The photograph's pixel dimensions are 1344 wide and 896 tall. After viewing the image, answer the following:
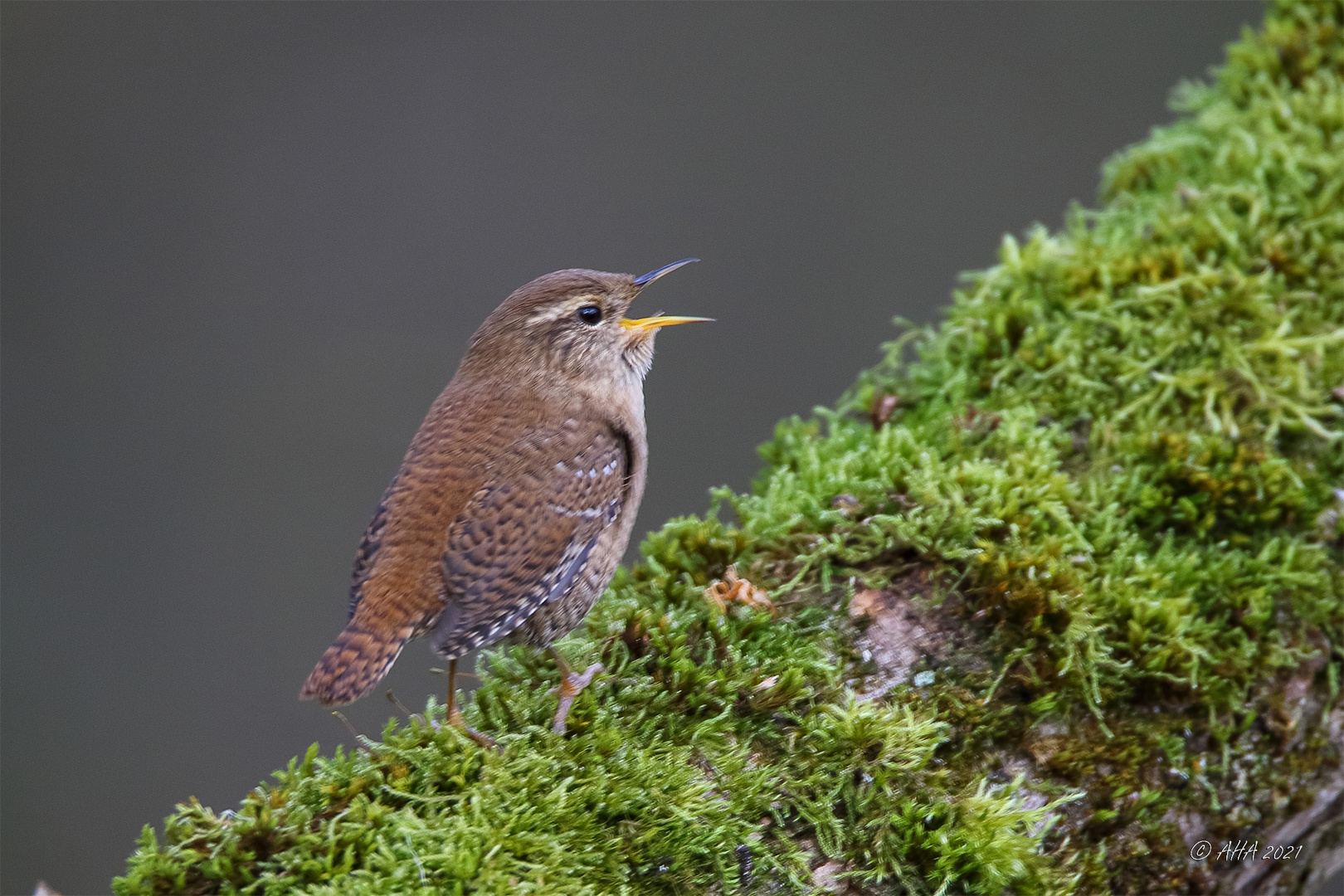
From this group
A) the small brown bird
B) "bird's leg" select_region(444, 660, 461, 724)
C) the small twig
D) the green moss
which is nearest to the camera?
the green moss

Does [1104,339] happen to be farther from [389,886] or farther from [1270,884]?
[389,886]

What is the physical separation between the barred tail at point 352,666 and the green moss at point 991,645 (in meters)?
0.14

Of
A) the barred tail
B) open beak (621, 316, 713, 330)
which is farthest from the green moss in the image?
open beak (621, 316, 713, 330)

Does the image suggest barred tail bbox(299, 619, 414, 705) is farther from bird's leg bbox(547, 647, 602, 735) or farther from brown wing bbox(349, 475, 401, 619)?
bird's leg bbox(547, 647, 602, 735)

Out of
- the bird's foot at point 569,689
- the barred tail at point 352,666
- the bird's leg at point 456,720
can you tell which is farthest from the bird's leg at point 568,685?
the barred tail at point 352,666

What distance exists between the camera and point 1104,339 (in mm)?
3633

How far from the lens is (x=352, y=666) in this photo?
2471 mm

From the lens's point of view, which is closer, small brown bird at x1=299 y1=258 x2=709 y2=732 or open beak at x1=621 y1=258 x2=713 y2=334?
small brown bird at x1=299 y1=258 x2=709 y2=732

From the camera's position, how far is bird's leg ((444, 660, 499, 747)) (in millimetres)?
2373

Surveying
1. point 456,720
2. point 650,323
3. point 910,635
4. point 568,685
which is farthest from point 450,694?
point 650,323

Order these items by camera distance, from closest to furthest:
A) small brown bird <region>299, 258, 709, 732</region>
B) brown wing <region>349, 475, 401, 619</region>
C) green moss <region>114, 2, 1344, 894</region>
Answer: green moss <region>114, 2, 1344, 894</region>
small brown bird <region>299, 258, 709, 732</region>
brown wing <region>349, 475, 401, 619</region>

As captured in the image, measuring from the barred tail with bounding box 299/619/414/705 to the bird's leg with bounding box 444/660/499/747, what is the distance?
18 cm

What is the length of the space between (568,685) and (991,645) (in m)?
1.09

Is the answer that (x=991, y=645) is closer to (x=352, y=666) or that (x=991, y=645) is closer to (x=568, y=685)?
(x=568, y=685)
